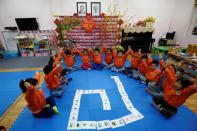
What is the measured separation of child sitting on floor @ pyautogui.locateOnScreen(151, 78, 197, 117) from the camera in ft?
5.93

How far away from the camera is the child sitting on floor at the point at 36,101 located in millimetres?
1714

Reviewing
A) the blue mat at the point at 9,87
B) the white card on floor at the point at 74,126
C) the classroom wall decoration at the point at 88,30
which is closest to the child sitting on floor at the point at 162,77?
the white card on floor at the point at 74,126

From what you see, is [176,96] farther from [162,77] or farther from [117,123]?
[117,123]

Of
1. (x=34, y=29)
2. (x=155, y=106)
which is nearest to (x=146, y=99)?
(x=155, y=106)

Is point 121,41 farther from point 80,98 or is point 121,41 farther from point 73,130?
point 73,130

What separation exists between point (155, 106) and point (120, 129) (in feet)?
3.36

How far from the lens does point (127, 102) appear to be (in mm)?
2389

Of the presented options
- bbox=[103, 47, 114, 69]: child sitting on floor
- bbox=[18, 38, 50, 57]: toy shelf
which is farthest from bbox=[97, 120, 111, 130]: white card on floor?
bbox=[18, 38, 50, 57]: toy shelf

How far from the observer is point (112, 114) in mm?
2082

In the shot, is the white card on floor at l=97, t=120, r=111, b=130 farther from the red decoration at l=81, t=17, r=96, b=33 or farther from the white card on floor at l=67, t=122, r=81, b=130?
the red decoration at l=81, t=17, r=96, b=33

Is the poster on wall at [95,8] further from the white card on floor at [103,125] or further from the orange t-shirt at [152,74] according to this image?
the white card on floor at [103,125]

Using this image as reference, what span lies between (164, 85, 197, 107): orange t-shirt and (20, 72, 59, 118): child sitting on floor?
2314mm

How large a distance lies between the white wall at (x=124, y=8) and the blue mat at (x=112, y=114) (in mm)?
5038

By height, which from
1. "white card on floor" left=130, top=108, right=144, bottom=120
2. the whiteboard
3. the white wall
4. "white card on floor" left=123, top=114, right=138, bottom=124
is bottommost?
"white card on floor" left=123, top=114, right=138, bottom=124
